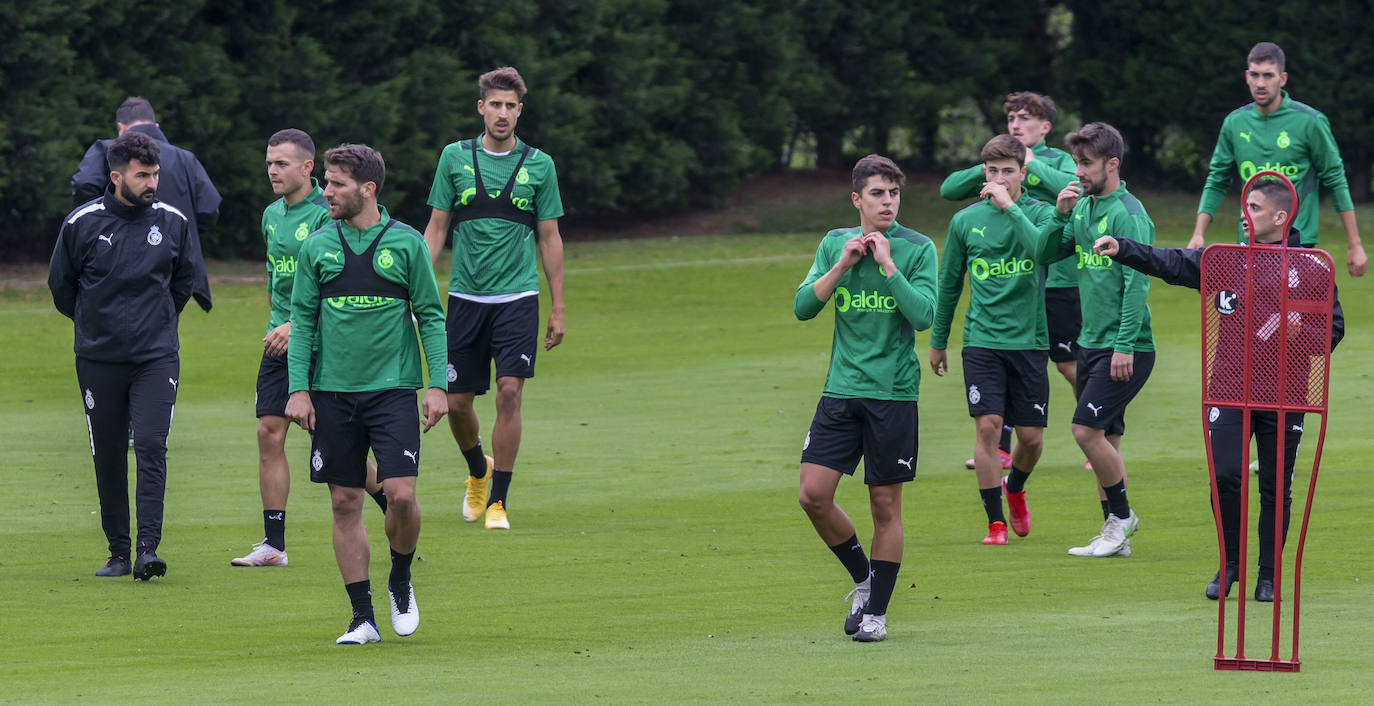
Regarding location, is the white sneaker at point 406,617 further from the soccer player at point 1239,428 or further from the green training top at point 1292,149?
the green training top at point 1292,149

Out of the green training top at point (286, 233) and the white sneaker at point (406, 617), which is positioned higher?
the green training top at point (286, 233)

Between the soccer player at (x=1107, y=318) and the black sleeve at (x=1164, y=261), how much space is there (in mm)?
1961

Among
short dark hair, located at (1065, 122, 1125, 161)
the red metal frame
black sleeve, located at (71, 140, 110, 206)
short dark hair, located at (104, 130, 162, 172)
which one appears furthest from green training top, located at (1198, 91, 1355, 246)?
black sleeve, located at (71, 140, 110, 206)

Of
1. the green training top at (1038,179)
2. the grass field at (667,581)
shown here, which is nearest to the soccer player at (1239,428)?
the grass field at (667,581)

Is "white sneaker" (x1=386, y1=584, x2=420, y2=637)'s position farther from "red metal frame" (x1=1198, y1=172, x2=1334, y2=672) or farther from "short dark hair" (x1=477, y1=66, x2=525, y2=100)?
"short dark hair" (x1=477, y1=66, x2=525, y2=100)

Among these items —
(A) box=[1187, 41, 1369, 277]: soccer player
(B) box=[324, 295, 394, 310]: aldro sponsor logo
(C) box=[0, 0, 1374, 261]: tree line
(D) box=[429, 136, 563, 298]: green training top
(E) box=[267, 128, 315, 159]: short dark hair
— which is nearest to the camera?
(B) box=[324, 295, 394, 310]: aldro sponsor logo

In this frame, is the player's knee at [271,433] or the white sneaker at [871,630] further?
the player's knee at [271,433]

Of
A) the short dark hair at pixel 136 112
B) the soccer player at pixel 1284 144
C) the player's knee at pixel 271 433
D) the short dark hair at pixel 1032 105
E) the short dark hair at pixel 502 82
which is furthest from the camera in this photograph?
the short dark hair at pixel 136 112

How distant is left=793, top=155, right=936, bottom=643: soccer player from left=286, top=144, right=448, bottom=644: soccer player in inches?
59.8

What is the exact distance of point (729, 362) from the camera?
69.6ft

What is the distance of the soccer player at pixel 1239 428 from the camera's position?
7.34 metres

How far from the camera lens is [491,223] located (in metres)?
11.1

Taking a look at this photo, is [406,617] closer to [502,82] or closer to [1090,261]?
[502,82]

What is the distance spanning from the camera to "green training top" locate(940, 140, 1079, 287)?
35.9 feet
